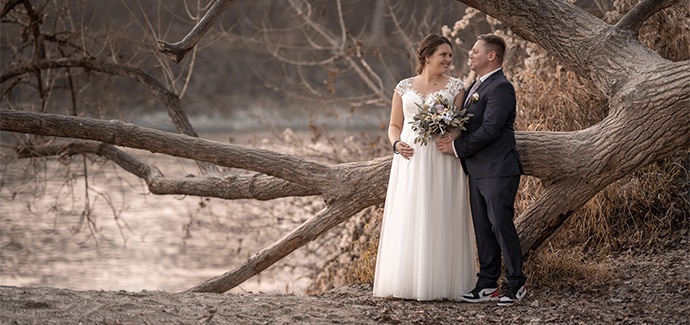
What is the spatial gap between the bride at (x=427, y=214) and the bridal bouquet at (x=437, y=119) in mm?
81

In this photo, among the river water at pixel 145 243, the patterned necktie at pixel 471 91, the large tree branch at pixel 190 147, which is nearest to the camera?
the patterned necktie at pixel 471 91

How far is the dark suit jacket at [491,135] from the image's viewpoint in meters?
6.06

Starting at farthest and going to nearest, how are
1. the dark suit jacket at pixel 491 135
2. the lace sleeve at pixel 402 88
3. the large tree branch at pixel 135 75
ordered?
the large tree branch at pixel 135 75
the lace sleeve at pixel 402 88
the dark suit jacket at pixel 491 135

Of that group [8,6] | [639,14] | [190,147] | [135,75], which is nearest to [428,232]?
[190,147]

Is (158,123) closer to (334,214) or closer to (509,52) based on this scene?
(509,52)

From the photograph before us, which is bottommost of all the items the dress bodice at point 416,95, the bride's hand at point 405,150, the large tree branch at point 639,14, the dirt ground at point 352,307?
the dirt ground at point 352,307

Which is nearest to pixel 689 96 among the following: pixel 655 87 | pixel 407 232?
pixel 655 87

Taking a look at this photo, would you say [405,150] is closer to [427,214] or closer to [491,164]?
[427,214]

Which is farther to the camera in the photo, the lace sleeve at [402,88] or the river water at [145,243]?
the river water at [145,243]

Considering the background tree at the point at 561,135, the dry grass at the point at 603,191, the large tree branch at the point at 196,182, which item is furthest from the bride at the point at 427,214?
the large tree branch at the point at 196,182

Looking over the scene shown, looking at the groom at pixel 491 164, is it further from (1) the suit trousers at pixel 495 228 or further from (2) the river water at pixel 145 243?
(2) the river water at pixel 145 243

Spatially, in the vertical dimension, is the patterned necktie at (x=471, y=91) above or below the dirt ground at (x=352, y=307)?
above

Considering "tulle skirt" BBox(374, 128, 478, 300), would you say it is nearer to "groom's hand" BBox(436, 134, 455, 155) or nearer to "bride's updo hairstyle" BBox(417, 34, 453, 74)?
"groom's hand" BBox(436, 134, 455, 155)

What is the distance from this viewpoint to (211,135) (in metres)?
23.1
